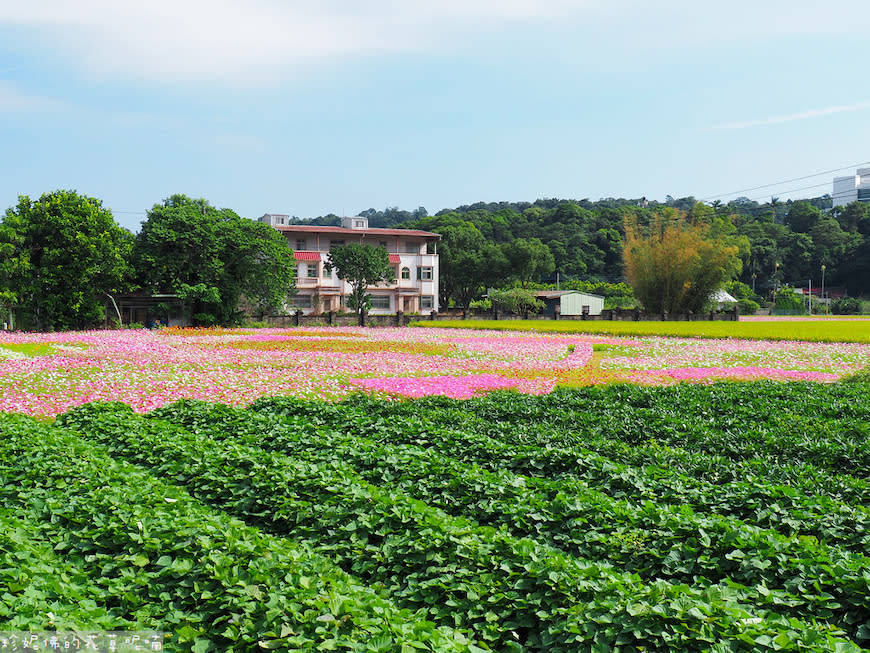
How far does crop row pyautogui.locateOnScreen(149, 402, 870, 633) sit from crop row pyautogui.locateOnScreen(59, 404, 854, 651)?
0.98ft

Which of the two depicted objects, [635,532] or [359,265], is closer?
[635,532]

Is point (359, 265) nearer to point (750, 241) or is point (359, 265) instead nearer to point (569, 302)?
point (569, 302)

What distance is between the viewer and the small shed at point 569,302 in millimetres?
66688

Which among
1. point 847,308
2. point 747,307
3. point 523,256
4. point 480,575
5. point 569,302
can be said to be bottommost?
point 480,575

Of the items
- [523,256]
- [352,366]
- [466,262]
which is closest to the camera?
[352,366]

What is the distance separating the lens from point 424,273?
65.5 m

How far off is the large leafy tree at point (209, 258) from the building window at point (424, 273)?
74.9 ft

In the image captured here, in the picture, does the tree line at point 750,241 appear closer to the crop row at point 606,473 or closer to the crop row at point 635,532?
the crop row at point 606,473

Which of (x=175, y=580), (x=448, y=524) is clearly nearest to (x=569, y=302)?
(x=448, y=524)

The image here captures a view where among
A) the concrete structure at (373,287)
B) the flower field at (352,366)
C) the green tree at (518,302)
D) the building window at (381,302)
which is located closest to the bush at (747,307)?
the green tree at (518,302)

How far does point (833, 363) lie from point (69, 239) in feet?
117

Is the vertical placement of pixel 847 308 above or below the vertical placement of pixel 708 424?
above

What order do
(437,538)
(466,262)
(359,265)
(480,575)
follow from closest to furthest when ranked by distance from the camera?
(480,575)
(437,538)
(359,265)
(466,262)

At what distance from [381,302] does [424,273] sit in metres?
5.29
